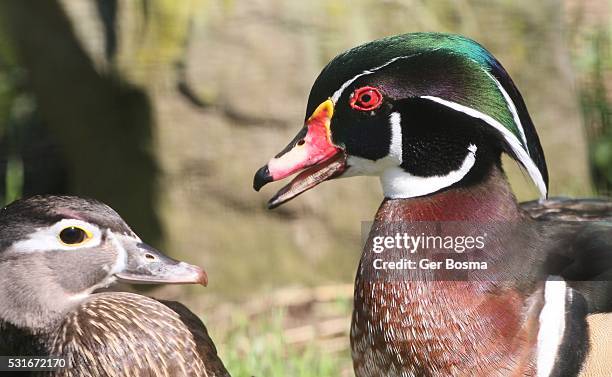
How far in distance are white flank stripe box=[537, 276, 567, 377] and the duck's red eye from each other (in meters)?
0.56

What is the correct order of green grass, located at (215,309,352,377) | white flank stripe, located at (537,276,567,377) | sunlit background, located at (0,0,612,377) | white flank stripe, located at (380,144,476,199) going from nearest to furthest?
white flank stripe, located at (537,276,567,377) < white flank stripe, located at (380,144,476,199) < green grass, located at (215,309,352,377) < sunlit background, located at (0,0,612,377)

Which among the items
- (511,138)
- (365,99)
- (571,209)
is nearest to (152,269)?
(365,99)

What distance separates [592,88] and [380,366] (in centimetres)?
255

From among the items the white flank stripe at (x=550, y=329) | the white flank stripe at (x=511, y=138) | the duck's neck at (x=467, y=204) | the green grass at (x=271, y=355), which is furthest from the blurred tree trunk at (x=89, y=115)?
the white flank stripe at (x=550, y=329)

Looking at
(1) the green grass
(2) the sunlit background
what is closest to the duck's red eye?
(1) the green grass

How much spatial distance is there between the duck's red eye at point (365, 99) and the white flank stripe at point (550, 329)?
558 mm

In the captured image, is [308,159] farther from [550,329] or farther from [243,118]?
[243,118]

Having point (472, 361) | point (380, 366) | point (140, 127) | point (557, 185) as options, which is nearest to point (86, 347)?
point (380, 366)

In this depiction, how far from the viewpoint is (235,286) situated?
407 centimetres

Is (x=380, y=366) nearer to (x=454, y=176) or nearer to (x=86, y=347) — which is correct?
(x=454, y=176)

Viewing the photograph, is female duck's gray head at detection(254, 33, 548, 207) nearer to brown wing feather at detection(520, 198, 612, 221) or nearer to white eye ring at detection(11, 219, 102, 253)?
brown wing feather at detection(520, 198, 612, 221)

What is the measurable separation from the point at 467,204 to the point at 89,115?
218 centimetres

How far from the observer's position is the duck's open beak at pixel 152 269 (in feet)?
8.02

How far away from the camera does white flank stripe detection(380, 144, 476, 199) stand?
2.38 metres
